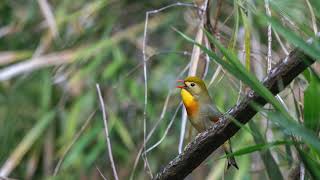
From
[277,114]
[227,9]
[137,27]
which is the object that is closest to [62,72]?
[137,27]

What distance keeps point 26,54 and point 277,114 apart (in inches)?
83.0

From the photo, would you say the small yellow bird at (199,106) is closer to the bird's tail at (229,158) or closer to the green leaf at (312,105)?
the bird's tail at (229,158)

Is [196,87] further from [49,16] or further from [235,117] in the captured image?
[49,16]

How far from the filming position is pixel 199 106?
5.65ft

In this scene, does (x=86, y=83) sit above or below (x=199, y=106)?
below

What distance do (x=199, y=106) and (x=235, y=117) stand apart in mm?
534

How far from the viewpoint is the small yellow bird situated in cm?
167

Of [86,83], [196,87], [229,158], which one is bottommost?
[86,83]

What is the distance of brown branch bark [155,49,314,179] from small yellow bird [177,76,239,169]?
1.10ft

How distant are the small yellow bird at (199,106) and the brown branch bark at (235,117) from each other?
33 centimetres

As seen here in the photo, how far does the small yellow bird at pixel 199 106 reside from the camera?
167 cm

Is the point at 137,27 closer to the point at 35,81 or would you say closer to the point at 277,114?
the point at 35,81

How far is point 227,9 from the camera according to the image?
117 inches

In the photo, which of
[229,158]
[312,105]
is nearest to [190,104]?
[229,158]
